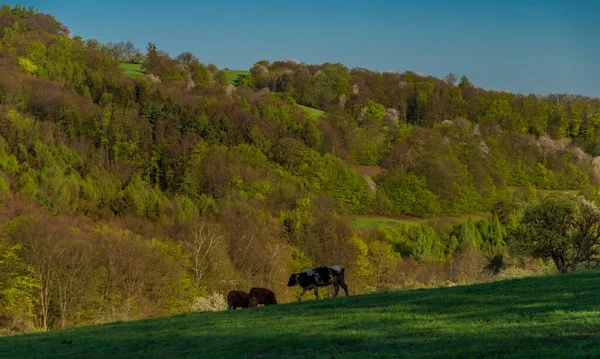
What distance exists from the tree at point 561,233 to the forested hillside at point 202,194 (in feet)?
14.6

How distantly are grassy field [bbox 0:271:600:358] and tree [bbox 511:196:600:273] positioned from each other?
90.9 feet

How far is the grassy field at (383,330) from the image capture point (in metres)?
13.4

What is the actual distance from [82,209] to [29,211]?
83.5 feet

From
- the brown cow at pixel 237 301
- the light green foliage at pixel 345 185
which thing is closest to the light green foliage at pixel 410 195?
the light green foliage at pixel 345 185

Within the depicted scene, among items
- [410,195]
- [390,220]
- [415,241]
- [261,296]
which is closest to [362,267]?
[415,241]

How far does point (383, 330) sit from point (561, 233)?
39.7 metres

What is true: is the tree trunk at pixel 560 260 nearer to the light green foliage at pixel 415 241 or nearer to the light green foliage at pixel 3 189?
the light green foliage at pixel 3 189

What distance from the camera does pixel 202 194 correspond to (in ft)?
442

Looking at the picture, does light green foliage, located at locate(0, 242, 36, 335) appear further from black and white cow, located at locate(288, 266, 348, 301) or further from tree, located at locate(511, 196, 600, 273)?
tree, located at locate(511, 196, 600, 273)

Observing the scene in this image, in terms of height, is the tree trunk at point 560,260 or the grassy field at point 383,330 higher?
the grassy field at point 383,330

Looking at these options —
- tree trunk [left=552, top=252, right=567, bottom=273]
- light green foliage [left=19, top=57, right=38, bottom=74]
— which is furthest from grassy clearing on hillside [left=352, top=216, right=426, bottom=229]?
light green foliage [left=19, top=57, right=38, bottom=74]

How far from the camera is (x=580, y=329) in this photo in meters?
13.7

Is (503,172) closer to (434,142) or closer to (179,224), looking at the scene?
(434,142)

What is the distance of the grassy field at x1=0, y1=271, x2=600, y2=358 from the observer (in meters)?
13.4
